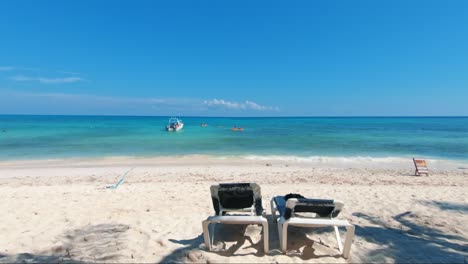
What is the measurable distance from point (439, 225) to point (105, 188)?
28.4ft

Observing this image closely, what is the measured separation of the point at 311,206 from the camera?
13.0 feet

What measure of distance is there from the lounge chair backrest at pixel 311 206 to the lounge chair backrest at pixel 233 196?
713mm

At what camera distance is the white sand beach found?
3896mm

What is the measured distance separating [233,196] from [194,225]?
1.24 metres

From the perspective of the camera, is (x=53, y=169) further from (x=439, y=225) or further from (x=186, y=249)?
(x=439, y=225)

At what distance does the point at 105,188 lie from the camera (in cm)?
863

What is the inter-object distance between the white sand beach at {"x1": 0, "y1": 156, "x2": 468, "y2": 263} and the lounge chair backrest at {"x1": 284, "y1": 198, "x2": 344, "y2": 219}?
603mm

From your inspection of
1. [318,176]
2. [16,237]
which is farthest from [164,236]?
[318,176]

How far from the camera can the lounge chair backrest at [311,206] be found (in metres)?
3.91

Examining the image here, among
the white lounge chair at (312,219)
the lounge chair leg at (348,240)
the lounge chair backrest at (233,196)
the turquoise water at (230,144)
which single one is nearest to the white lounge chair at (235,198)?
the lounge chair backrest at (233,196)

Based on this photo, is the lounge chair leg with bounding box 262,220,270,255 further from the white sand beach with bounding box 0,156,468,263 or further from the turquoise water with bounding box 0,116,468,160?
the turquoise water with bounding box 0,116,468,160

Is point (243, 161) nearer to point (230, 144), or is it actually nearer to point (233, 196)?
point (230, 144)

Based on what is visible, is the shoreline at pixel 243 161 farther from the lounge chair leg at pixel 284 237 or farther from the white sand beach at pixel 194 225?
the lounge chair leg at pixel 284 237

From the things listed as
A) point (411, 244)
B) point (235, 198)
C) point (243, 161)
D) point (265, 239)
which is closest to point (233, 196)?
point (235, 198)
